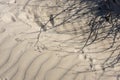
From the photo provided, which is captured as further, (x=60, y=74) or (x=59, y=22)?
(x=59, y=22)

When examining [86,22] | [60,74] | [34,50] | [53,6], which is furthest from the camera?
[53,6]

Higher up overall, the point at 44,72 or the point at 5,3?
the point at 5,3

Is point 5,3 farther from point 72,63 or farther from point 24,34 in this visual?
point 72,63

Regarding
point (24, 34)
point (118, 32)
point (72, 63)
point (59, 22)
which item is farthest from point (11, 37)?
point (118, 32)

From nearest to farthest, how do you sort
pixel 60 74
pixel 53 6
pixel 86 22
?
pixel 60 74
pixel 86 22
pixel 53 6

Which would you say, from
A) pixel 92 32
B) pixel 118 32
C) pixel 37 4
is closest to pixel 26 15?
pixel 37 4

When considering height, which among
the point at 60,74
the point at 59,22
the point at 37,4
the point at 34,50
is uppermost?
the point at 37,4
